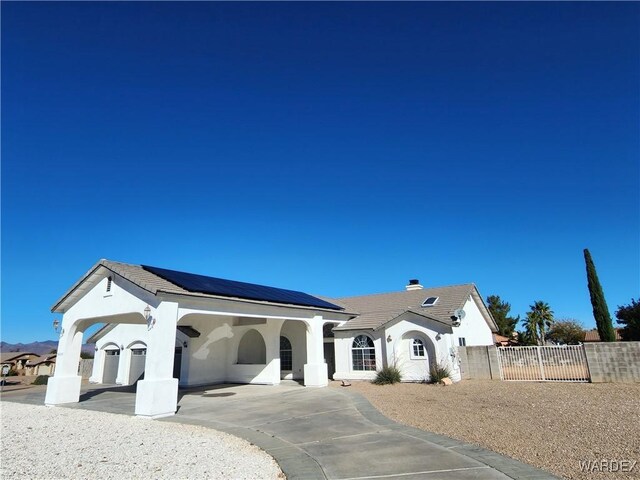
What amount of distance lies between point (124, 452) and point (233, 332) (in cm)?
1461

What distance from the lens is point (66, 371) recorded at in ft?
48.3

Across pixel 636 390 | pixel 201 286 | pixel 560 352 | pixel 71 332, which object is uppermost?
pixel 201 286

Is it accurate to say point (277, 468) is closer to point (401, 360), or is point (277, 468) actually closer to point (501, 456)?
point (501, 456)

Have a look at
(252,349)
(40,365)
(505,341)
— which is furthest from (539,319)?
(40,365)

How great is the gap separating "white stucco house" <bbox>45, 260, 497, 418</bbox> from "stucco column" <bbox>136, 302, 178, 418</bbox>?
0.03m

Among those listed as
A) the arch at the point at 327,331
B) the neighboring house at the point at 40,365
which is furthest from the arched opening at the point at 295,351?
the neighboring house at the point at 40,365

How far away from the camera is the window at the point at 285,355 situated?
2230cm

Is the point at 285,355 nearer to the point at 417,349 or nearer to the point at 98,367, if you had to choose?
the point at 417,349

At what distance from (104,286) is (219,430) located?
8.19 metres

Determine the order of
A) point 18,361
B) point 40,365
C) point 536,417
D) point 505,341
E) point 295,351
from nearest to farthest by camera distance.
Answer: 1. point 536,417
2. point 295,351
3. point 505,341
4. point 40,365
5. point 18,361

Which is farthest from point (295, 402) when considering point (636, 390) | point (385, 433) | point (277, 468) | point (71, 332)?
point (636, 390)

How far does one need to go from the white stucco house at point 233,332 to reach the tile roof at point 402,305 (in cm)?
9

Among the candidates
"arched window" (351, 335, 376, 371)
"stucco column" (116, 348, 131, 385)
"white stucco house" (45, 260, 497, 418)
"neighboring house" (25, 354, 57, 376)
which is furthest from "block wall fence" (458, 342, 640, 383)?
"neighboring house" (25, 354, 57, 376)

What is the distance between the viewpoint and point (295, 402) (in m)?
13.5
